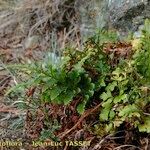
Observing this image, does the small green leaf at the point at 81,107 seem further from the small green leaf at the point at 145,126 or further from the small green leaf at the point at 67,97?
the small green leaf at the point at 145,126

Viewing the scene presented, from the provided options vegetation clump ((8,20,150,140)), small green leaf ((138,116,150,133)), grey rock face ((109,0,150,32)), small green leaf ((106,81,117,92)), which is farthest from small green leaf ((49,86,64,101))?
grey rock face ((109,0,150,32))

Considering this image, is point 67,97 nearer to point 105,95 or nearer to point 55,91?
point 55,91

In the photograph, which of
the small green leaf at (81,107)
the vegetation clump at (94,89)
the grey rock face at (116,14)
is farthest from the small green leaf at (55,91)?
the grey rock face at (116,14)

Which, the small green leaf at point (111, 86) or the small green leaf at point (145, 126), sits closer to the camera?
the small green leaf at point (145, 126)

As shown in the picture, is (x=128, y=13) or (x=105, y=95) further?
(x=128, y=13)

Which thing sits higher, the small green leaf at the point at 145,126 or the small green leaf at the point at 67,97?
the small green leaf at the point at 67,97

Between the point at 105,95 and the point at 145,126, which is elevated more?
the point at 105,95

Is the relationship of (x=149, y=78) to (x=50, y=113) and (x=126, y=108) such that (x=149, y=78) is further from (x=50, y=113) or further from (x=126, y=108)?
(x=50, y=113)

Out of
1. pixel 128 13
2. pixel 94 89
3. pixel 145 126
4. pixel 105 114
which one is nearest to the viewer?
pixel 145 126

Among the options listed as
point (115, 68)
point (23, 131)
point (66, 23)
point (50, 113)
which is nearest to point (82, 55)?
point (115, 68)

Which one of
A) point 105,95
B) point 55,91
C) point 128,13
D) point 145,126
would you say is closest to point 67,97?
point 55,91
